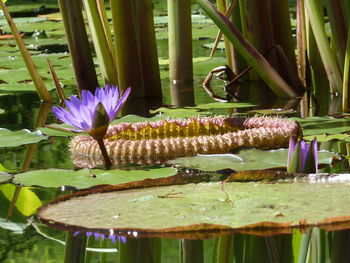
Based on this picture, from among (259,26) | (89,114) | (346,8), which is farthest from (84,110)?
(259,26)

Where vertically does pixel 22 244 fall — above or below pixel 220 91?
below

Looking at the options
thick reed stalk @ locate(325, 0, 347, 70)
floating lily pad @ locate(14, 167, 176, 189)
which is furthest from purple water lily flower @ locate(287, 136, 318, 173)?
thick reed stalk @ locate(325, 0, 347, 70)

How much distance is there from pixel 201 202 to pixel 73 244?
0.24 meters

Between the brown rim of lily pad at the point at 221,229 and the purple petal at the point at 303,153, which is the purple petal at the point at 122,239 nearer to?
the brown rim of lily pad at the point at 221,229

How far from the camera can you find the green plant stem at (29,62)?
2.52m

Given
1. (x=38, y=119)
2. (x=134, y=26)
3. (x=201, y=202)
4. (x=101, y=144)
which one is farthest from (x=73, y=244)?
(x=134, y=26)

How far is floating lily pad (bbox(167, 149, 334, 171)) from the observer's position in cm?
159

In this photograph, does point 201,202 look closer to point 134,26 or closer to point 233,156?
point 233,156

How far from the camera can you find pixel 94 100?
1583 mm

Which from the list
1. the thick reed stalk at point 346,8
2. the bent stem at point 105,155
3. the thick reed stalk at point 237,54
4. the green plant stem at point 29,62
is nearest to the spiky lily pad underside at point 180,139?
the bent stem at point 105,155

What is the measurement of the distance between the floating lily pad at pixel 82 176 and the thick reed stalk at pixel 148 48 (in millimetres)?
1117

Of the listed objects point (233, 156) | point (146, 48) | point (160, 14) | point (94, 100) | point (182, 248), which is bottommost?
point (182, 248)

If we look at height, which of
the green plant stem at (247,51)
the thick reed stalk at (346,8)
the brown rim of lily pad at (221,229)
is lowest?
the brown rim of lily pad at (221,229)

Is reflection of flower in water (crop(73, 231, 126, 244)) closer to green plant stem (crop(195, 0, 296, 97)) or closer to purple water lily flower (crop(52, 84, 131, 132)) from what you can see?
purple water lily flower (crop(52, 84, 131, 132))
